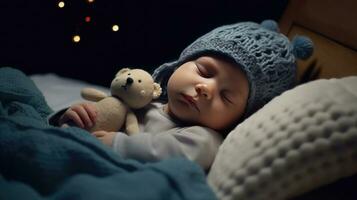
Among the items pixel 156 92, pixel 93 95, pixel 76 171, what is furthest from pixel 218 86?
pixel 76 171

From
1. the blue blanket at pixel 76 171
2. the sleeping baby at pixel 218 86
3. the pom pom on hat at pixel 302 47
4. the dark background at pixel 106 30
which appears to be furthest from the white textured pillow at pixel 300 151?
the dark background at pixel 106 30

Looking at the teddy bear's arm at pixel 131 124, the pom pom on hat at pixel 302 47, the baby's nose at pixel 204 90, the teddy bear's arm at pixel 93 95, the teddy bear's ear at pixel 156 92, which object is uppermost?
the pom pom on hat at pixel 302 47

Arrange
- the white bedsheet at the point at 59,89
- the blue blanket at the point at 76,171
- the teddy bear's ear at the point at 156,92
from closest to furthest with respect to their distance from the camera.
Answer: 1. the blue blanket at the point at 76,171
2. the teddy bear's ear at the point at 156,92
3. the white bedsheet at the point at 59,89

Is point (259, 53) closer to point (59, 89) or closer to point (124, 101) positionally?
point (124, 101)

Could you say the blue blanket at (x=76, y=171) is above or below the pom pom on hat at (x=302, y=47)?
below

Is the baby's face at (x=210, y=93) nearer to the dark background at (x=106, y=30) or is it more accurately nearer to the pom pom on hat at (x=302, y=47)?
the pom pom on hat at (x=302, y=47)

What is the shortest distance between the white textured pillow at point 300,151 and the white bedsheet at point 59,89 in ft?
2.40

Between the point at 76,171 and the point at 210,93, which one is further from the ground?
the point at 210,93

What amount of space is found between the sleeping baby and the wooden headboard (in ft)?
0.35

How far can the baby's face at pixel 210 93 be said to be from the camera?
0.98 meters

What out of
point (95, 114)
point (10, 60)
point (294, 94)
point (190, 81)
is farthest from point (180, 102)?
point (10, 60)

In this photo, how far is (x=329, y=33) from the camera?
1.16 m

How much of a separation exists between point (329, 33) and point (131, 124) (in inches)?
24.7

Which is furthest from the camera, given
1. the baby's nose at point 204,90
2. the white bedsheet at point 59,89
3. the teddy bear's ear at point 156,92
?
the white bedsheet at point 59,89
